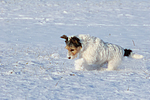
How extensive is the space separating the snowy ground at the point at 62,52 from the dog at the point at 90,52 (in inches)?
13.1

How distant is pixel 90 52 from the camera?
6.63 meters

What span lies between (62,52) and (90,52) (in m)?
3.30

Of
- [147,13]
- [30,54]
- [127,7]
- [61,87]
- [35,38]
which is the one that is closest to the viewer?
[61,87]

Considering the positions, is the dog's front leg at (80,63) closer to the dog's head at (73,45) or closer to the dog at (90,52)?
the dog at (90,52)

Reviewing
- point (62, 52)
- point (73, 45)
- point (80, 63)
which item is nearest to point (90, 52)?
point (80, 63)

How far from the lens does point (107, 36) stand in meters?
14.5

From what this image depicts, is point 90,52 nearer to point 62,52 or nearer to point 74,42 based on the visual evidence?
point 74,42

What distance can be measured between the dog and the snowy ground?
0.33 m

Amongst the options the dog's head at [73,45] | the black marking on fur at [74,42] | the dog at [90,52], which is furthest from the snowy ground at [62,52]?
the black marking on fur at [74,42]

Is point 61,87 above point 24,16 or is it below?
below

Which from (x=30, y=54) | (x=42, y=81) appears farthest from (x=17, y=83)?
(x=30, y=54)

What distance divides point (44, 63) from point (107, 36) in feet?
25.2

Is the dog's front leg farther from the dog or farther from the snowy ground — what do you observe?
the snowy ground

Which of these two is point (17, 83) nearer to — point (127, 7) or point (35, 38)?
point (35, 38)
